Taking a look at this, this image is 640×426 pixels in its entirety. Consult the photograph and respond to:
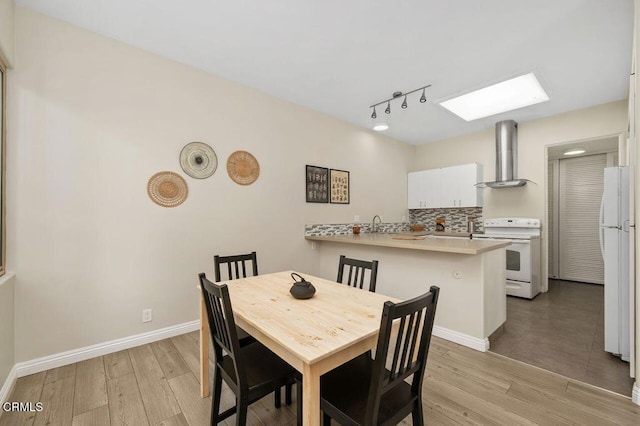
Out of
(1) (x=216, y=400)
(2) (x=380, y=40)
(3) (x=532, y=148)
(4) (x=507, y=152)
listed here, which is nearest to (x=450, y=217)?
(4) (x=507, y=152)

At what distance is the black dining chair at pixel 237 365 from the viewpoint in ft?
3.99

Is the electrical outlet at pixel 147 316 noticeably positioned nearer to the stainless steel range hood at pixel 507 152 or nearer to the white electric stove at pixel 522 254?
the white electric stove at pixel 522 254

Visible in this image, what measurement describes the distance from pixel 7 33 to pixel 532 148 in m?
6.05

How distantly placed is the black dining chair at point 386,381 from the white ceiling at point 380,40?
2.12m

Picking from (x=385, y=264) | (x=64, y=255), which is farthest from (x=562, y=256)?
(x=64, y=255)

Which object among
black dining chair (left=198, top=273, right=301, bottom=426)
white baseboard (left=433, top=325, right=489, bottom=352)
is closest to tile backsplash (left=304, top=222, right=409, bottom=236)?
white baseboard (left=433, top=325, right=489, bottom=352)

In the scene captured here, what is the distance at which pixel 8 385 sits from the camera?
6.03ft

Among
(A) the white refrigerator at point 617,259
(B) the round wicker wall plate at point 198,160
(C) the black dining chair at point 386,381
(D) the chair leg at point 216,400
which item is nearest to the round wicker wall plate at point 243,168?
(B) the round wicker wall plate at point 198,160

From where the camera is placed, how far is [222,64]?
2.81 m

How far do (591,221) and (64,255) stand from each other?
23.5ft

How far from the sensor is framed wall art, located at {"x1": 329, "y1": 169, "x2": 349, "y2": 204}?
4.19 meters

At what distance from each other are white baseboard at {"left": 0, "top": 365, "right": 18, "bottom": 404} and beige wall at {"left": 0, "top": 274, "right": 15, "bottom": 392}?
3cm

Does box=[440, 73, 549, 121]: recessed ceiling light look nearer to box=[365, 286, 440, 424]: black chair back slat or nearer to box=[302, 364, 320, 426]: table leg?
box=[365, 286, 440, 424]: black chair back slat

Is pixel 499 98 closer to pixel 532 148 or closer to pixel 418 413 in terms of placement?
pixel 532 148
